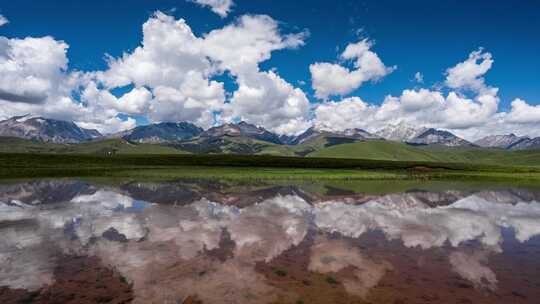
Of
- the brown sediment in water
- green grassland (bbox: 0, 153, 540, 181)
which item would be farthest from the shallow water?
green grassland (bbox: 0, 153, 540, 181)

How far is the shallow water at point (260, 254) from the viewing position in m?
14.3

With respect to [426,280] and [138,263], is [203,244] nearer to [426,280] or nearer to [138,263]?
[138,263]

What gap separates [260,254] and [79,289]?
930cm

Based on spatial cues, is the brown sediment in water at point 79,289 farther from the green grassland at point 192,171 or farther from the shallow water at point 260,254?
the green grassland at point 192,171

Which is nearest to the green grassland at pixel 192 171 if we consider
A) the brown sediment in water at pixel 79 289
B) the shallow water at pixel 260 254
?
the shallow water at pixel 260 254

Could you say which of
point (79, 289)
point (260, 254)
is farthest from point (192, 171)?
point (79, 289)

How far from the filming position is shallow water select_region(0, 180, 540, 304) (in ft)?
47.0

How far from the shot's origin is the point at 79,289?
1405 cm

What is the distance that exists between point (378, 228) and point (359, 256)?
853 centimetres

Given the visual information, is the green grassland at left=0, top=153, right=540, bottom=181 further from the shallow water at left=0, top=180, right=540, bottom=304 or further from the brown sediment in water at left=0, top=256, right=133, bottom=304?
the brown sediment in water at left=0, top=256, right=133, bottom=304

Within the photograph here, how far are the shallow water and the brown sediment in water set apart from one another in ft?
0.15

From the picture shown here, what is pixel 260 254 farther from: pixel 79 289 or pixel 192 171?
pixel 192 171

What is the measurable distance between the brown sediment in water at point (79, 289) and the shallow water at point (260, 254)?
0.05 metres

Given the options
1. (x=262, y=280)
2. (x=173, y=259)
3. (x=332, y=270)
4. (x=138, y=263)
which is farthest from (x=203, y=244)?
(x=332, y=270)
